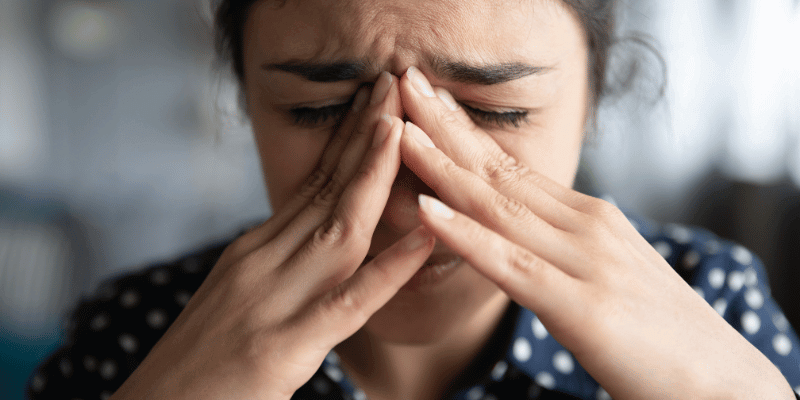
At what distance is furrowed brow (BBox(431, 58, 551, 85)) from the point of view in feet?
2.19

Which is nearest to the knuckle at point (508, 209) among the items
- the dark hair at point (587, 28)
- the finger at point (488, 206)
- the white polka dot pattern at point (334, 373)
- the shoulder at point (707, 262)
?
the finger at point (488, 206)

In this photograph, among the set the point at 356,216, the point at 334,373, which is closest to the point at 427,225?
the point at 356,216

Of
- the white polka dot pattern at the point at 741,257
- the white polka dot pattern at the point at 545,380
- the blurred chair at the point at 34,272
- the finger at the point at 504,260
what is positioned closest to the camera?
the finger at the point at 504,260

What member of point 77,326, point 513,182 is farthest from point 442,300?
point 77,326

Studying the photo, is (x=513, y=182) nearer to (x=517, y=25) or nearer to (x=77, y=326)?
(x=517, y=25)

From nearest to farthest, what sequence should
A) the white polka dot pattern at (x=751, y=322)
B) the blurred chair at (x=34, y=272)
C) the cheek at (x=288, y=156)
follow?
the cheek at (x=288, y=156), the white polka dot pattern at (x=751, y=322), the blurred chair at (x=34, y=272)

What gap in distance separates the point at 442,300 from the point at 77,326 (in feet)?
2.76

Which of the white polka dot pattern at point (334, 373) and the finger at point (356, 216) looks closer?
the finger at point (356, 216)

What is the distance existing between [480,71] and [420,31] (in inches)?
3.8

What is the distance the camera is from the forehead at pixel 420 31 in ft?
2.15

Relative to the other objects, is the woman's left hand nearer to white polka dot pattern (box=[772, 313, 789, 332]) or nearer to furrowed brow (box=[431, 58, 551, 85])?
furrowed brow (box=[431, 58, 551, 85])

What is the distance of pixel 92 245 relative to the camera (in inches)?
108

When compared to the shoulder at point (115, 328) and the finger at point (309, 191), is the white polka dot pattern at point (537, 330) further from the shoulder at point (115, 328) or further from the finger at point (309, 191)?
the shoulder at point (115, 328)

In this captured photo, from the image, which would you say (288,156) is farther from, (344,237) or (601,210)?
(601,210)
